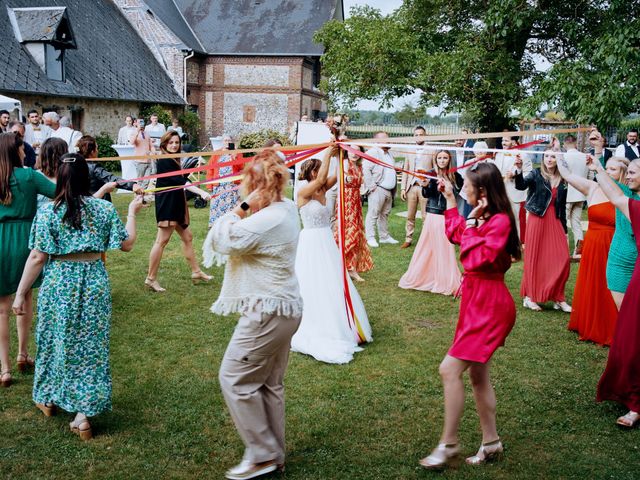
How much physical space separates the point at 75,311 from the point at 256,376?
1.37 meters

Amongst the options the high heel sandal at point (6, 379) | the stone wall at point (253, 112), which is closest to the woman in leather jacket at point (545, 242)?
the high heel sandal at point (6, 379)

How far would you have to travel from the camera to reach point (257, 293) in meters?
3.64

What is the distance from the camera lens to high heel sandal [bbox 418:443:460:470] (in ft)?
13.0

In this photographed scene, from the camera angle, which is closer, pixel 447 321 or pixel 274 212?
pixel 274 212

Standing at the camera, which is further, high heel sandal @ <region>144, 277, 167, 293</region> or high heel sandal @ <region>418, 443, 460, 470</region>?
high heel sandal @ <region>144, 277, 167, 293</region>

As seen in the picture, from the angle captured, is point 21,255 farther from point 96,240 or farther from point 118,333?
point 118,333

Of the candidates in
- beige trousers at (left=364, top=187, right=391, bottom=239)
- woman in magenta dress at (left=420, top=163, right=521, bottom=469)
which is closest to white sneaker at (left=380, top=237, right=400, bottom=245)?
beige trousers at (left=364, top=187, right=391, bottom=239)

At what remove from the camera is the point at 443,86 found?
59.8 ft

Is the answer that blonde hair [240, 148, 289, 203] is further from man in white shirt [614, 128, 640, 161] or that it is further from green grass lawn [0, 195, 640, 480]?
man in white shirt [614, 128, 640, 161]

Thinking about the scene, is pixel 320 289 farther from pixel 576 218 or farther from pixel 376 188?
pixel 576 218

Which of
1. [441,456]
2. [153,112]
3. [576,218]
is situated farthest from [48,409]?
[153,112]

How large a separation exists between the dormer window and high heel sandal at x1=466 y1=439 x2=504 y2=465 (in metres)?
22.7

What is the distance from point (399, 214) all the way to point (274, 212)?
12280 millimetres

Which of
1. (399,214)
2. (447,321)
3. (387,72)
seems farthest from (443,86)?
(447,321)
